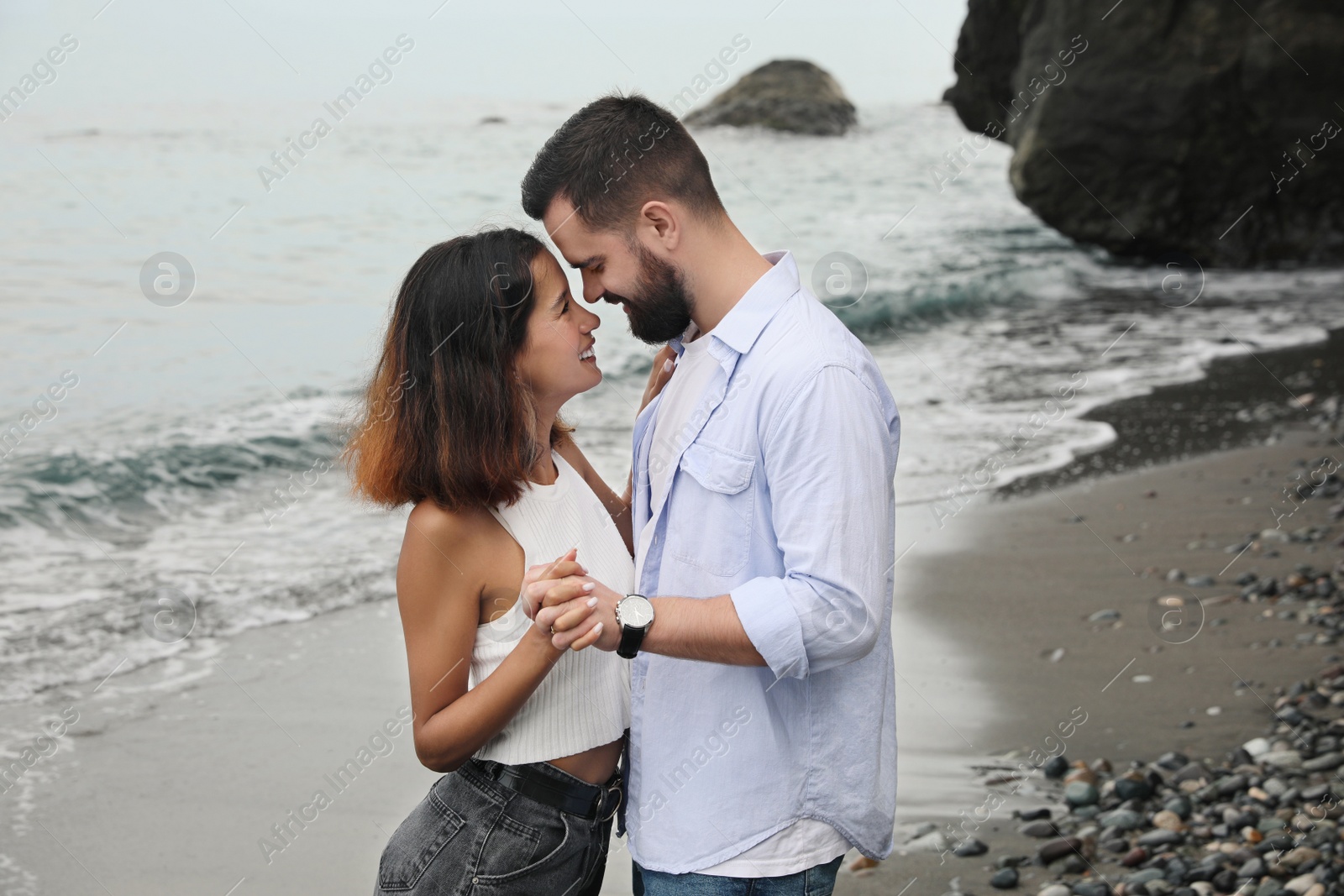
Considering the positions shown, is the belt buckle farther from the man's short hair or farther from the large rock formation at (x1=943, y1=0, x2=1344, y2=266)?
the large rock formation at (x1=943, y1=0, x2=1344, y2=266)

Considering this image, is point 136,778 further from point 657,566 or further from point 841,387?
point 841,387

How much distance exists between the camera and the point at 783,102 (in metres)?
32.4

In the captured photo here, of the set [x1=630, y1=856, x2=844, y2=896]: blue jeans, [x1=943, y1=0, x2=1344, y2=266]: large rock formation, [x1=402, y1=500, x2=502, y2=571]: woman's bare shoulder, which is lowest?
[x1=943, y1=0, x2=1344, y2=266]: large rock formation

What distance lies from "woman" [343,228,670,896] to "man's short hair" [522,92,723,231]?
5.9 inches

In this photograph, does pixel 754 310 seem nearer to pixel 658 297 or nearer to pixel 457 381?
pixel 658 297

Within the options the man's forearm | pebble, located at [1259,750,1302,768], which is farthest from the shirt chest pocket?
pebble, located at [1259,750,1302,768]

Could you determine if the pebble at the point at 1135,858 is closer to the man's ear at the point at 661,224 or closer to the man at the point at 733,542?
the man at the point at 733,542

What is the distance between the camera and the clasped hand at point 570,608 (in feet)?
6.26

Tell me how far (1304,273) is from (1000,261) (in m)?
4.19

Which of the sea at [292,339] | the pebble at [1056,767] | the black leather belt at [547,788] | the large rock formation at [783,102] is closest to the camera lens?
the black leather belt at [547,788]

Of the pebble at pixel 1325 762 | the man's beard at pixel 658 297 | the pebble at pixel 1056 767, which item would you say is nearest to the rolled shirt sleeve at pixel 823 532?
the man's beard at pixel 658 297

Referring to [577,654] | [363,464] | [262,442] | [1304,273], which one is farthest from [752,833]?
[1304,273]

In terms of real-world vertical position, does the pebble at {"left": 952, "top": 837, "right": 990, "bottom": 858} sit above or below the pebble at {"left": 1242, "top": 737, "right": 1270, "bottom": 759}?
above

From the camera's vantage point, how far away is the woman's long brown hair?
2176mm
